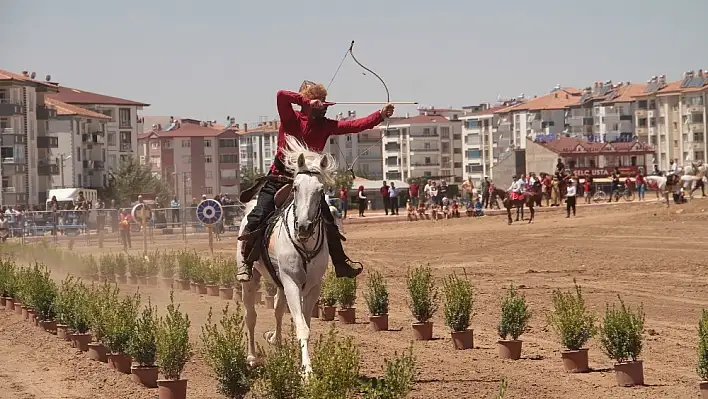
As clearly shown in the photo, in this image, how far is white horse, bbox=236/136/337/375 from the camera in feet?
43.7

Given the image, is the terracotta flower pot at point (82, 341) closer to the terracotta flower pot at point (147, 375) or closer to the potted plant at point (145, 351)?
the potted plant at point (145, 351)

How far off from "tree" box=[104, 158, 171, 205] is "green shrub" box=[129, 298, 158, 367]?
326ft

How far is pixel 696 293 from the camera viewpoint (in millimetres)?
25047

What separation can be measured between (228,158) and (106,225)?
13724cm

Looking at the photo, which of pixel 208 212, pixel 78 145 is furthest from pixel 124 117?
pixel 208 212

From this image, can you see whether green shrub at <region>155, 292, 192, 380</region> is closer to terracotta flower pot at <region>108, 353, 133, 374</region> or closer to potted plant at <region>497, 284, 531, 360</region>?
terracotta flower pot at <region>108, 353, 133, 374</region>

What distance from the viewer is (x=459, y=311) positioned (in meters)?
16.7

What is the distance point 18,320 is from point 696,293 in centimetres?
1218

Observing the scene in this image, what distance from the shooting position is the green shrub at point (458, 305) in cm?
1655

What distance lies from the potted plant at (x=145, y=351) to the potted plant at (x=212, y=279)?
38.8 ft

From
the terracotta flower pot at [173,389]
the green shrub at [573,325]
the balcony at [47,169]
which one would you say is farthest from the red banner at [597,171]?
the terracotta flower pot at [173,389]

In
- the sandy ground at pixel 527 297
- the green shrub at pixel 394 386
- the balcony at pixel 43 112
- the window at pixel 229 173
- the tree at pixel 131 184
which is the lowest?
the sandy ground at pixel 527 297

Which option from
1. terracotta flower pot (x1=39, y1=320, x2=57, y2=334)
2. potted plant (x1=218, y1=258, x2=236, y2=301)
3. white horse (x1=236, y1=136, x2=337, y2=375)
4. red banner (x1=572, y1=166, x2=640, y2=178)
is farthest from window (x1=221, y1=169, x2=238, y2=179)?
white horse (x1=236, y1=136, x2=337, y2=375)

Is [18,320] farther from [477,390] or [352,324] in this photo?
[477,390]
